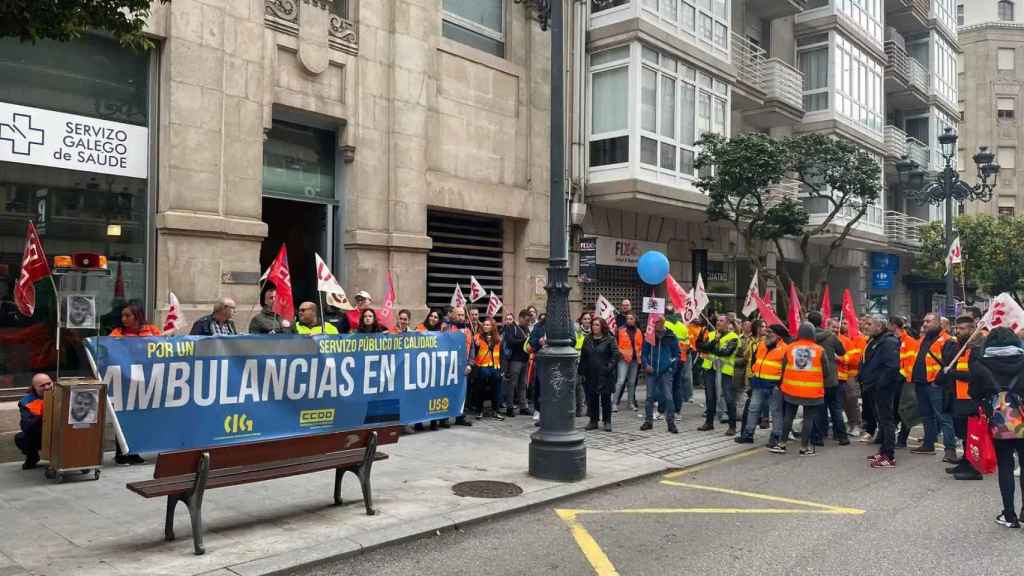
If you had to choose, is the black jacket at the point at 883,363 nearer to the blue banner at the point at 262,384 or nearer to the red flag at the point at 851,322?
the red flag at the point at 851,322

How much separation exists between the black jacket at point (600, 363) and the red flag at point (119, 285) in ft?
21.5

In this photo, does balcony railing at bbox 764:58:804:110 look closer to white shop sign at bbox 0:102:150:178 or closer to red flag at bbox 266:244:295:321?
red flag at bbox 266:244:295:321

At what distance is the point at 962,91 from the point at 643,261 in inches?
1870

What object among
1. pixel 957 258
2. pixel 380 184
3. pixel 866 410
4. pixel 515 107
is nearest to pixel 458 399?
pixel 380 184

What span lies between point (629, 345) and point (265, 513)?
7.98m

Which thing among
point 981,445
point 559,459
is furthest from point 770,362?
point 559,459

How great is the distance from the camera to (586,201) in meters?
18.0

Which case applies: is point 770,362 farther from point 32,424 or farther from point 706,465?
point 32,424

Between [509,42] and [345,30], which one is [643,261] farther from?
[345,30]

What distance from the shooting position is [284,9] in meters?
12.2

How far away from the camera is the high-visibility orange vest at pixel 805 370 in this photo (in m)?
9.80

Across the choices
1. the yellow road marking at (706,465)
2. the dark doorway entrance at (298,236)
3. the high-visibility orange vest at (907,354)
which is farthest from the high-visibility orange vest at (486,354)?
the high-visibility orange vest at (907,354)

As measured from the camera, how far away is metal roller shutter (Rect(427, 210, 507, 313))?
1532cm

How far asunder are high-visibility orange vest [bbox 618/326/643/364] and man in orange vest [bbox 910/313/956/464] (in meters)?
4.31
